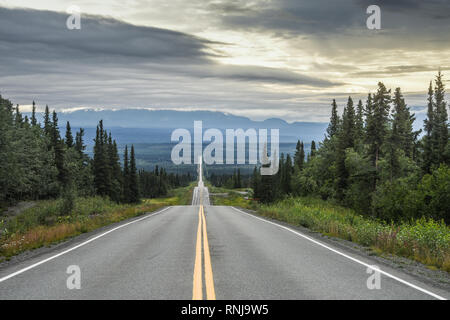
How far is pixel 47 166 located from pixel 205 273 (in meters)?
56.3

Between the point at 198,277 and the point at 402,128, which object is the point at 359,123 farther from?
the point at 198,277

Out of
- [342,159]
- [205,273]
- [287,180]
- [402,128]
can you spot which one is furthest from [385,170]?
[287,180]

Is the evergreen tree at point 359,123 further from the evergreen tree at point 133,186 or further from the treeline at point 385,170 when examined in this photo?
the evergreen tree at point 133,186

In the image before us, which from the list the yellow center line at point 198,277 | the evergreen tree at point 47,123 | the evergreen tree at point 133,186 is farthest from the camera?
the evergreen tree at point 133,186

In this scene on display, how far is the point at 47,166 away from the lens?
57.5 metres

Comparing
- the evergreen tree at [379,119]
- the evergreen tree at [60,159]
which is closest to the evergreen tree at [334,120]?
the evergreen tree at [379,119]

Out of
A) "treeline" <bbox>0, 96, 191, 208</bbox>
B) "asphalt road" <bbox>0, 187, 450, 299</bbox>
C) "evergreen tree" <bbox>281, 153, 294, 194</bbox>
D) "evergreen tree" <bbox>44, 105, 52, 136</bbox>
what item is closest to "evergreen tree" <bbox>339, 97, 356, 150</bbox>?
"treeline" <bbox>0, 96, 191, 208</bbox>

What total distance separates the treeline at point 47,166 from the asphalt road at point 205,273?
96.0ft

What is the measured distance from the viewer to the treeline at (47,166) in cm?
4388

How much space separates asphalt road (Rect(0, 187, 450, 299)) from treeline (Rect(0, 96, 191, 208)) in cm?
2926

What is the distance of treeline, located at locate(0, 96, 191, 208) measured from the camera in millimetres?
43875

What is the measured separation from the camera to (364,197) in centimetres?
4569

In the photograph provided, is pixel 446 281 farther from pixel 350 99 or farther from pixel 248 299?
pixel 350 99

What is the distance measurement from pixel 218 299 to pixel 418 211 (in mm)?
36970
